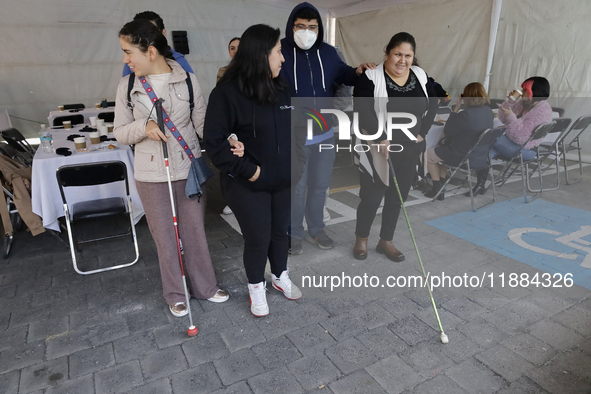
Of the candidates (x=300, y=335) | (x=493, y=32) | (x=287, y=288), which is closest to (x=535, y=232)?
(x=287, y=288)

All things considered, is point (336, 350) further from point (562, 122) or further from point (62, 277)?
point (562, 122)

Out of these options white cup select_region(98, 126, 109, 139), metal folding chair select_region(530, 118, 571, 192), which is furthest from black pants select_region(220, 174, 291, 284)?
metal folding chair select_region(530, 118, 571, 192)

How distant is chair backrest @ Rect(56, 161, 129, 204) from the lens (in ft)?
9.02

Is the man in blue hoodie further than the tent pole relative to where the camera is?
No

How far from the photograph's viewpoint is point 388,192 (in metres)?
2.93

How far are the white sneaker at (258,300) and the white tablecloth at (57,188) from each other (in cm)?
151

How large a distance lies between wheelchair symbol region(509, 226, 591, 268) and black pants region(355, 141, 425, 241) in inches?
45.9

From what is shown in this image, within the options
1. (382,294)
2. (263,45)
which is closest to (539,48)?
(382,294)

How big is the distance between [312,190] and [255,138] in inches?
46.1

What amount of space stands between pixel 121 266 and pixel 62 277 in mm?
404

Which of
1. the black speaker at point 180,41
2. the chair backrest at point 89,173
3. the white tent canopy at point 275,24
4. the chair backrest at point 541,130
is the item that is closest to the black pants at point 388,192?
the chair backrest at point 89,173

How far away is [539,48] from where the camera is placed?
5.92 metres

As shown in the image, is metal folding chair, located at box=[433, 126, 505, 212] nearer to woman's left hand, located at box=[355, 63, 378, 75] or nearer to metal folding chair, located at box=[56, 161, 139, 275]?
woman's left hand, located at box=[355, 63, 378, 75]

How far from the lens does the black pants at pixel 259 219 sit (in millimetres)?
2100
